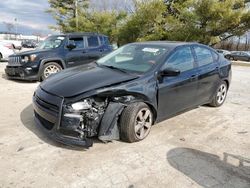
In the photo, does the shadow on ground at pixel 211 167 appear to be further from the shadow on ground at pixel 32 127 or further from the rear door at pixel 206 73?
the rear door at pixel 206 73

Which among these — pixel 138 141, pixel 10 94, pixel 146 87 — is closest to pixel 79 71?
pixel 146 87

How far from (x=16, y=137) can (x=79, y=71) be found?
1.43m

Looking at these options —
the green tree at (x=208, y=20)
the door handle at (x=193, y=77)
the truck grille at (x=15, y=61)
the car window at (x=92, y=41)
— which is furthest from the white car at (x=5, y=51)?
the green tree at (x=208, y=20)

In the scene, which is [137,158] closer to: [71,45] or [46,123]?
[46,123]

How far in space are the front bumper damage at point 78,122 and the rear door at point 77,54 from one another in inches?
196

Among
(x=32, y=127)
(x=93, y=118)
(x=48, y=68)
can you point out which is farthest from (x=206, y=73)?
(x=48, y=68)

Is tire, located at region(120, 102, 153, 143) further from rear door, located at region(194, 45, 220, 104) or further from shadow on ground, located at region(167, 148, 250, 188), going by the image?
rear door, located at region(194, 45, 220, 104)

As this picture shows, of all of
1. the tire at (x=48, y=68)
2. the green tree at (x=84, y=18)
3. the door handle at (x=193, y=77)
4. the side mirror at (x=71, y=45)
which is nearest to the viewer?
the door handle at (x=193, y=77)

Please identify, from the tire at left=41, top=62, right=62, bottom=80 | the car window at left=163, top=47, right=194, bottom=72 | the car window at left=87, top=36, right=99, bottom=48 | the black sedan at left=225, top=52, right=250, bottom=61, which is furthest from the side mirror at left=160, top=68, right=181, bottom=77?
the black sedan at left=225, top=52, right=250, bottom=61

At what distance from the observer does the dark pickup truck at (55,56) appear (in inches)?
313

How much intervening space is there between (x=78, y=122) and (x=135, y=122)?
86cm

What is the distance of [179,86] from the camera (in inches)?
179

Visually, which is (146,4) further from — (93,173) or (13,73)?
(93,173)

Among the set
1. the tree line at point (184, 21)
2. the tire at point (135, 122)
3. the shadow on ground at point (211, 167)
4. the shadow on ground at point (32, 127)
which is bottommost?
the shadow on ground at point (211, 167)
